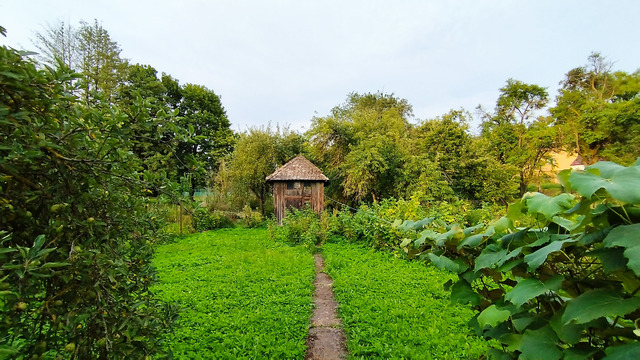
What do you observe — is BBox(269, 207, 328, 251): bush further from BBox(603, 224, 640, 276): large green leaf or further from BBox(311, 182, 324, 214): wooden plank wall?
BBox(603, 224, 640, 276): large green leaf

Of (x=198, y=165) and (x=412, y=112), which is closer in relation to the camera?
(x=198, y=165)

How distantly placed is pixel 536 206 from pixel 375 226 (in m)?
6.55

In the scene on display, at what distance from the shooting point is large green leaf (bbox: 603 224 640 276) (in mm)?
468

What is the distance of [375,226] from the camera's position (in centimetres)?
707

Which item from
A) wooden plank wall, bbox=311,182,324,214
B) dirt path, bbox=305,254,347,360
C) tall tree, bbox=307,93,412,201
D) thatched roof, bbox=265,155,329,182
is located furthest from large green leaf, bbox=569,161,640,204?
wooden plank wall, bbox=311,182,324,214

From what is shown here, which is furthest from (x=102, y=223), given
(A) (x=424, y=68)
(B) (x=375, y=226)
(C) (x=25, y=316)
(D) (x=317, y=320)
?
(A) (x=424, y=68)

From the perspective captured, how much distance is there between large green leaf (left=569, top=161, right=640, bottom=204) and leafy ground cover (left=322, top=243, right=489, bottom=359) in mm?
2770

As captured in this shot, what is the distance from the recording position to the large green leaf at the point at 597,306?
1.68 ft

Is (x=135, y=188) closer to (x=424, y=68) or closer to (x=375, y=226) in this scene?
(x=375, y=226)

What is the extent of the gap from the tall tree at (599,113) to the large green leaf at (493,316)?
1902 centimetres

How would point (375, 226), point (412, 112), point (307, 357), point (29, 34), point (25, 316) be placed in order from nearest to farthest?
point (25, 316) < point (307, 357) < point (375, 226) < point (29, 34) < point (412, 112)

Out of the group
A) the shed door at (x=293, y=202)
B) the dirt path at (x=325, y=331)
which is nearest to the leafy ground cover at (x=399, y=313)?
the dirt path at (x=325, y=331)

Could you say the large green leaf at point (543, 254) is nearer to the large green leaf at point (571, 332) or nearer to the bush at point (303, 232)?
the large green leaf at point (571, 332)

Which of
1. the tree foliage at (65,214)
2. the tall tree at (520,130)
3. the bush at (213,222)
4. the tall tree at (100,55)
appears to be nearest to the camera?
the tree foliage at (65,214)
